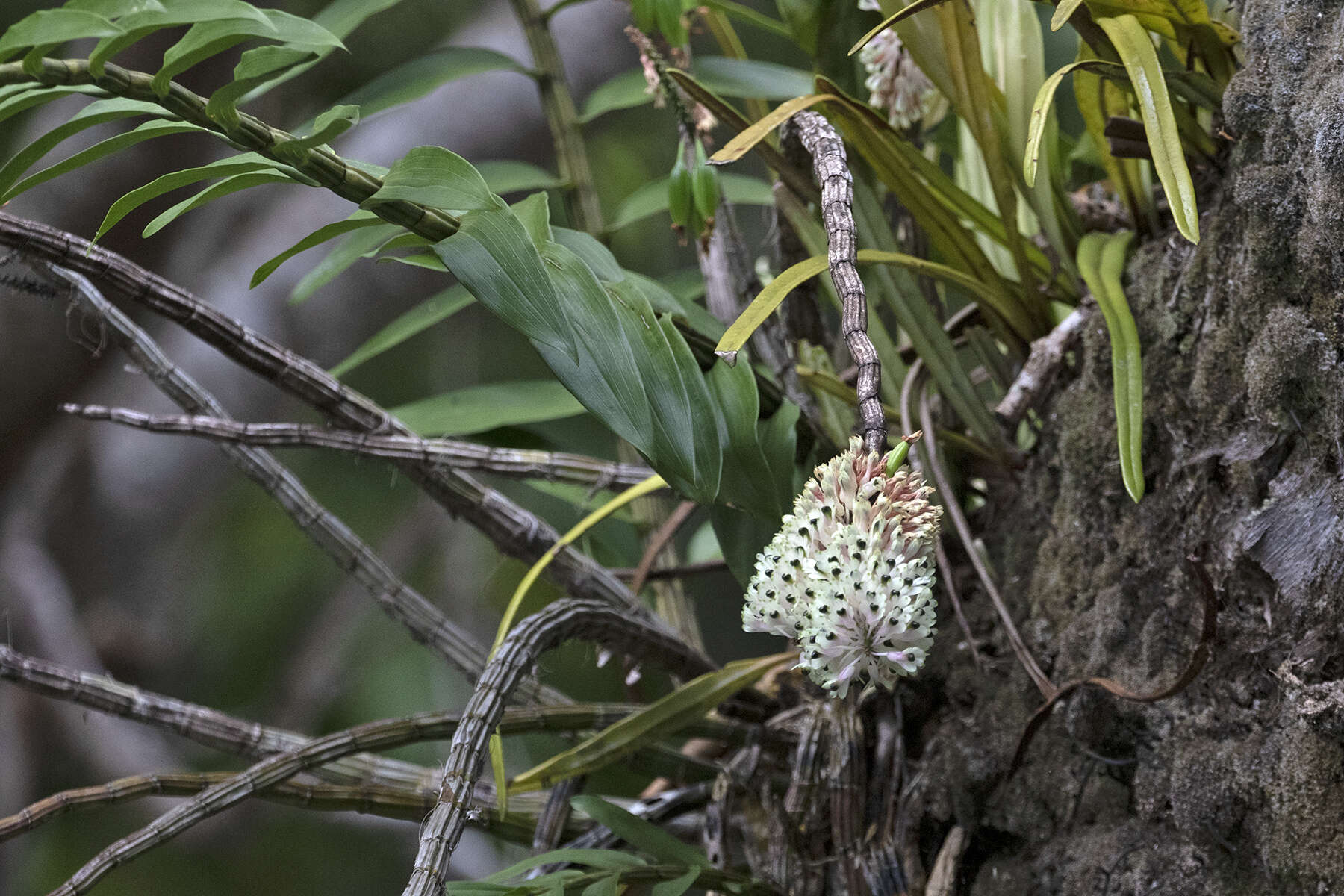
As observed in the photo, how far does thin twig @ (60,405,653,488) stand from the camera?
432 millimetres

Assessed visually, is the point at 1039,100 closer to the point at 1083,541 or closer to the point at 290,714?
the point at 1083,541

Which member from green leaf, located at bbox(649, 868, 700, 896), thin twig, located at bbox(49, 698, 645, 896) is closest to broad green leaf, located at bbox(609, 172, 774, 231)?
thin twig, located at bbox(49, 698, 645, 896)

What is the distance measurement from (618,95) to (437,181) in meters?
0.46

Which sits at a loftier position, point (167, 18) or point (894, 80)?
point (894, 80)

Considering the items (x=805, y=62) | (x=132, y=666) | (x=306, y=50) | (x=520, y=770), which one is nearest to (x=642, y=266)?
(x=805, y=62)

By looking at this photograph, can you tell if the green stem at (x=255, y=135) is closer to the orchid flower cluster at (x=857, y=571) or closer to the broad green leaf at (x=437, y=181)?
the broad green leaf at (x=437, y=181)

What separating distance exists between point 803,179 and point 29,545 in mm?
773

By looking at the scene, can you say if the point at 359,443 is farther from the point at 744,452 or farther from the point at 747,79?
the point at 747,79

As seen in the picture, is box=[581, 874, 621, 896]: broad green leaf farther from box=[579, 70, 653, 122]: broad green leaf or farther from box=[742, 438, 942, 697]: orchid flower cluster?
box=[579, 70, 653, 122]: broad green leaf

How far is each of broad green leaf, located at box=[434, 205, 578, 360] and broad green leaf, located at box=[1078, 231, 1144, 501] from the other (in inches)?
8.5

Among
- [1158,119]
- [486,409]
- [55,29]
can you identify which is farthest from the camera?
[486,409]

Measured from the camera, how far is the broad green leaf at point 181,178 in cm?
29

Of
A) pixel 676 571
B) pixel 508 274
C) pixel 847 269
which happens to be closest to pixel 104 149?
pixel 508 274

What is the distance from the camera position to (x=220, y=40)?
0.88 ft
